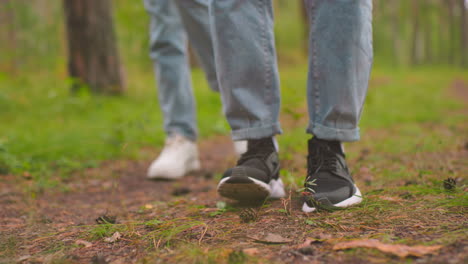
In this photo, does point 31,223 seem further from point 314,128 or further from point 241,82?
point 314,128

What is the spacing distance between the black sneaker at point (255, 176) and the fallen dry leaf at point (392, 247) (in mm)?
459

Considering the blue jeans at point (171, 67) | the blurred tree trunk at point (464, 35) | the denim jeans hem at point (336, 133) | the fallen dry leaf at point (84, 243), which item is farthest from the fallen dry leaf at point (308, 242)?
the blurred tree trunk at point (464, 35)

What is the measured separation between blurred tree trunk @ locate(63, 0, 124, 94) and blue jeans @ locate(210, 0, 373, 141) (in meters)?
4.13

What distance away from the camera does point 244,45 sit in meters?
1.48

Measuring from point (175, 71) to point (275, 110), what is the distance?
4.15ft

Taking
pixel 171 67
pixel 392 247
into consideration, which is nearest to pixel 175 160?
pixel 171 67

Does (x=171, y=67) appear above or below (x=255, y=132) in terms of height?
above

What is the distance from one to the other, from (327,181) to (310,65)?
0.47 metres

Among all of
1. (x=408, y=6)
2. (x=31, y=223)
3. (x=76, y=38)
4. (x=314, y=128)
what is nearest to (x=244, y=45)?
(x=314, y=128)

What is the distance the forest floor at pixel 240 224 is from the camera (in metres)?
1.00

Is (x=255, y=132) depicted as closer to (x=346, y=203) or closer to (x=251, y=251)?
(x=346, y=203)

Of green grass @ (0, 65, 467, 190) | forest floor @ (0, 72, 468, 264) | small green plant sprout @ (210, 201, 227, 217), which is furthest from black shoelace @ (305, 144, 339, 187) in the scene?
green grass @ (0, 65, 467, 190)

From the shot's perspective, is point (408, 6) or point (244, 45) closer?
point (244, 45)

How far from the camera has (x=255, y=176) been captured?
4.66 feet
